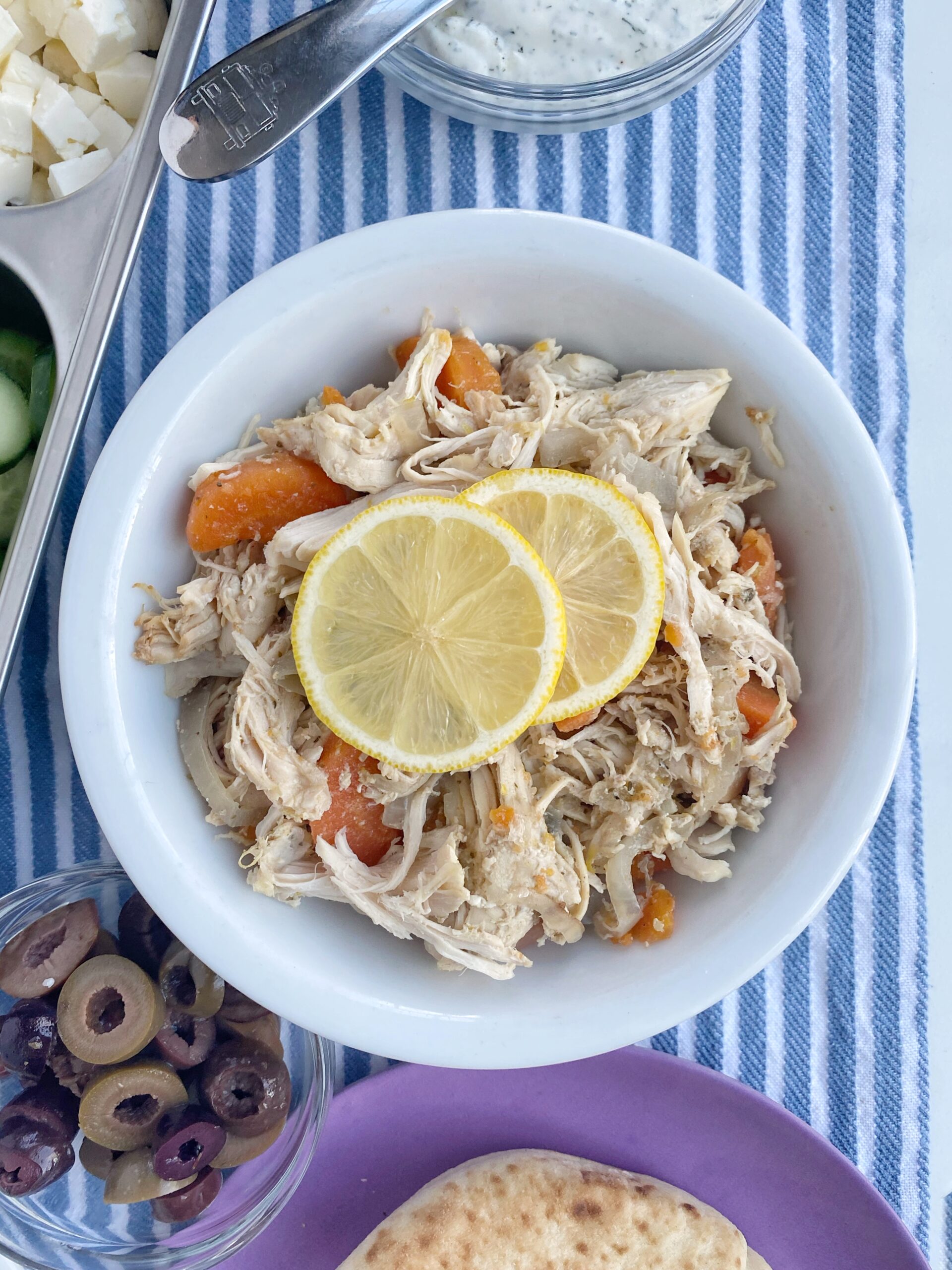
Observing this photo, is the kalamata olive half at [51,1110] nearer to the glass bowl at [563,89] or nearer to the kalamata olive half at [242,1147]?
the kalamata olive half at [242,1147]

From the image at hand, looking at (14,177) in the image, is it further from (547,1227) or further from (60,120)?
(547,1227)

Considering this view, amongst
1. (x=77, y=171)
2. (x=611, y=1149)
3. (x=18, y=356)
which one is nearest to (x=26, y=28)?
(x=77, y=171)

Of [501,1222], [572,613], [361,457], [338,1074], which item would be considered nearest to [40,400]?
[361,457]

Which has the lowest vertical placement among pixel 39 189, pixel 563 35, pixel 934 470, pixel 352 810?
pixel 352 810

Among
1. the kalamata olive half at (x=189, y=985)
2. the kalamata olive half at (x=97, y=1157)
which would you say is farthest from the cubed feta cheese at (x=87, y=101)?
the kalamata olive half at (x=97, y=1157)

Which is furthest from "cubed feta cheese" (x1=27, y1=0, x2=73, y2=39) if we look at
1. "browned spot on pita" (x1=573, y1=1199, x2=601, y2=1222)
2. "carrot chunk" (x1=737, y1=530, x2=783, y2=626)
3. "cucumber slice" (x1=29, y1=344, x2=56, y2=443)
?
"browned spot on pita" (x1=573, y1=1199, x2=601, y2=1222)
